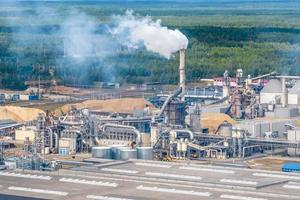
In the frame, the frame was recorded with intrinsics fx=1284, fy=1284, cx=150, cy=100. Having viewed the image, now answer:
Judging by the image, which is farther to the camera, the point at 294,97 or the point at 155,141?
the point at 294,97

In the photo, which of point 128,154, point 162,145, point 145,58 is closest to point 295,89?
point 162,145

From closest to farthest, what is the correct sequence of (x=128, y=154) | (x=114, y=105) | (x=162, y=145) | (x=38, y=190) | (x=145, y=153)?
(x=38, y=190) → (x=128, y=154) → (x=145, y=153) → (x=162, y=145) → (x=114, y=105)

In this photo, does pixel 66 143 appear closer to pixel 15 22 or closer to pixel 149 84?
pixel 149 84

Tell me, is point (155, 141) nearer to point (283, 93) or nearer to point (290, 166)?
point (290, 166)

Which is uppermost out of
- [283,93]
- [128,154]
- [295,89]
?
[295,89]

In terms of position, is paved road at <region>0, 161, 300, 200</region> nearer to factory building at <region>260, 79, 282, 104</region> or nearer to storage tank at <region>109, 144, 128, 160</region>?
storage tank at <region>109, 144, 128, 160</region>

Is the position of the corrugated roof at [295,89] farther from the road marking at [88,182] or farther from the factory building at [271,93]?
the road marking at [88,182]

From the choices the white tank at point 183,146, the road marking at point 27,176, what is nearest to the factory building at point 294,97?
the white tank at point 183,146

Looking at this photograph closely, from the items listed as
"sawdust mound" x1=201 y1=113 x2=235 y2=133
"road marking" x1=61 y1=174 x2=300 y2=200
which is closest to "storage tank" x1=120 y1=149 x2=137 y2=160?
"road marking" x1=61 y1=174 x2=300 y2=200
